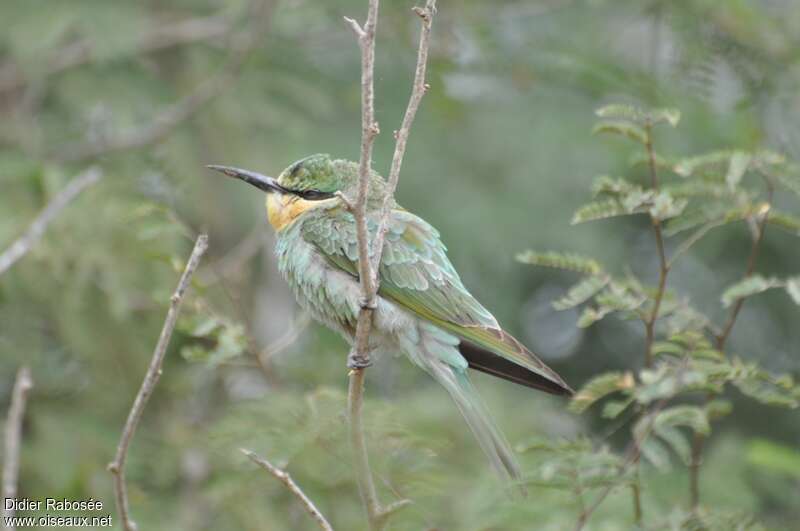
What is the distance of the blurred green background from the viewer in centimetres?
336

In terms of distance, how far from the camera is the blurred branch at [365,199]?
7.14 feet

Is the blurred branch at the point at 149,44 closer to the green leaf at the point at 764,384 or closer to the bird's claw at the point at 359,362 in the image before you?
the bird's claw at the point at 359,362

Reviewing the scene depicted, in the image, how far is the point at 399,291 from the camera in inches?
120

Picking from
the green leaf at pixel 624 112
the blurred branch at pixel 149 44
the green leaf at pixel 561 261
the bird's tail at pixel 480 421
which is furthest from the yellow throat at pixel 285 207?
the blurred branch at pixel 149 44

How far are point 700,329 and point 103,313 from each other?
218 cm

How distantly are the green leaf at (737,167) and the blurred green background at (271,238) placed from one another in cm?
79

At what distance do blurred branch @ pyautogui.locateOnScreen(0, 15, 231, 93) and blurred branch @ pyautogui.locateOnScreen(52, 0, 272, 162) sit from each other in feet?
1.03

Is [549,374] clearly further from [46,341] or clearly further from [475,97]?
[475,97]

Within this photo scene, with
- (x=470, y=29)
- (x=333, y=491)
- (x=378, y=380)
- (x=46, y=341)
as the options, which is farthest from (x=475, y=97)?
(x=333, y=491)

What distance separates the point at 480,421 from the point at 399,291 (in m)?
0.48

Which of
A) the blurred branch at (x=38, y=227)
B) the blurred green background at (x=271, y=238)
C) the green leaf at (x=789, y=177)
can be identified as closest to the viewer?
the green leaf at (x=789, y=177)

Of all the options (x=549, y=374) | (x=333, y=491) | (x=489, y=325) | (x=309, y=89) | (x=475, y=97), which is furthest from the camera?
(x=475, y=97)

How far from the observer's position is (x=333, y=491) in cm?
343

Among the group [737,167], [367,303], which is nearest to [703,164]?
[737,167]
